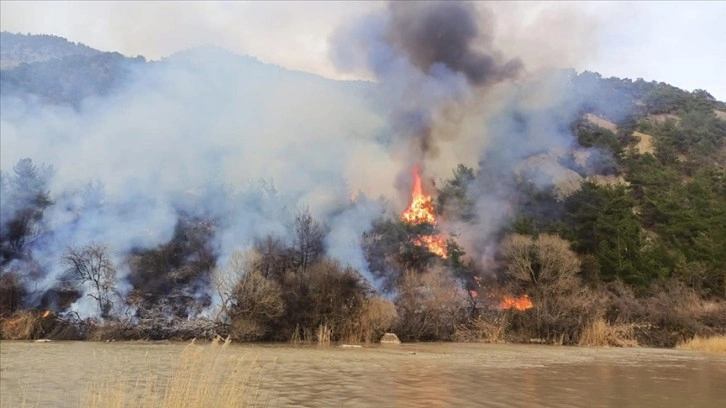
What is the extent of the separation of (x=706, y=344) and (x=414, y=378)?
84.5 ft

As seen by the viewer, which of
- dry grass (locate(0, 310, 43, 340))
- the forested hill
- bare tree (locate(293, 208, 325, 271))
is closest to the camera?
dry grass (locate(0, 310, 43, 340))

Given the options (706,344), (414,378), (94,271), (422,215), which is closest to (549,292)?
(706,344)

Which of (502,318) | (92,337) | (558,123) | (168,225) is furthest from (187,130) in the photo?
(558,123)

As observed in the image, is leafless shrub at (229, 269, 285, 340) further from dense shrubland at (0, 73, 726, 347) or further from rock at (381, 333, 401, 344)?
rock at (381, 333, 401, 344)

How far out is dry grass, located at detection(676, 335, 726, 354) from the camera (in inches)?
1317

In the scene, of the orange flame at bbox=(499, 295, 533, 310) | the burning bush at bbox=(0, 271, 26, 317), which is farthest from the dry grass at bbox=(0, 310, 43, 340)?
the orange flame at bbox=(499, 295, 533, 310)

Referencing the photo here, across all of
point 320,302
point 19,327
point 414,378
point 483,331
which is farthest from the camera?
point 483,331

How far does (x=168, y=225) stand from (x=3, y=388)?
2596 centimetres

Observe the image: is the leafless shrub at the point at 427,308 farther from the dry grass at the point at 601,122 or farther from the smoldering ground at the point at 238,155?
the dry grass at the point at 601,122

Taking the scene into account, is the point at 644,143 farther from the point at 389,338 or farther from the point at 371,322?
the point at 371,322

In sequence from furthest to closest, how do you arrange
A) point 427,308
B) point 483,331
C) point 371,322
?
point 483,331, point 427,308, point 371,322

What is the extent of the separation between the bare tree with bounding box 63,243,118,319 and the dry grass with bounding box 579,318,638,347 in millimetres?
26977

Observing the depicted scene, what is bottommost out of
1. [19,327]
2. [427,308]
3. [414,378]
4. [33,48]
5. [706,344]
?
[414,378]

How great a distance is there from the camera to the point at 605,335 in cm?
3734
